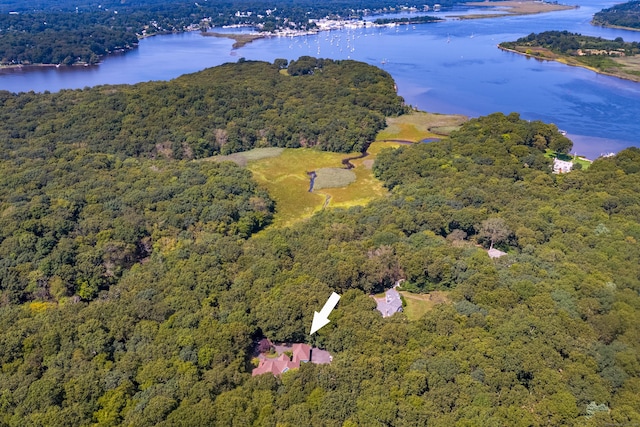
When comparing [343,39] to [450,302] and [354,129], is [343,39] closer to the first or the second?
[354,129]

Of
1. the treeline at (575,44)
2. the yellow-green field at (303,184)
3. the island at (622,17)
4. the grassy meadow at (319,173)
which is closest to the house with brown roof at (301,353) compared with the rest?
the grassy meadow at (319,173)

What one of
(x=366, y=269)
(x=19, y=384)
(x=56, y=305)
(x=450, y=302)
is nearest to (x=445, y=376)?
(x=450, y=302)

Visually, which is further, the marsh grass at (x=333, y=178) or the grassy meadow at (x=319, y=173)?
the marsh grass at (x=333, y=178)

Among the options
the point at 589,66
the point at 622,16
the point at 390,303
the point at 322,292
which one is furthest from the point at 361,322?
the point at 622,16

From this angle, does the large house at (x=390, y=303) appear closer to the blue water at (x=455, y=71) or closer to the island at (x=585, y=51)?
the blue water at (x=455, y=71)

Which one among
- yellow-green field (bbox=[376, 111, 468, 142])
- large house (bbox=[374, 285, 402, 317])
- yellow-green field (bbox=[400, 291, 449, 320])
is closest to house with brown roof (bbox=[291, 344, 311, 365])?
large house (bbox=[374, 285, 402, 317])

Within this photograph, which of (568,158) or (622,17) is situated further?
(622,17)

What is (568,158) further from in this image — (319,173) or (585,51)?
(585,51)
